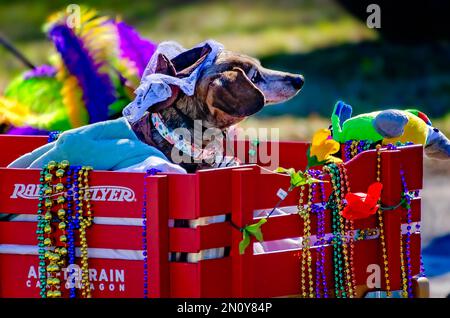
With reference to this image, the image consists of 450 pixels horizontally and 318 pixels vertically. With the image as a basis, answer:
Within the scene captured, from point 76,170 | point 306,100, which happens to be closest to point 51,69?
point 76,170

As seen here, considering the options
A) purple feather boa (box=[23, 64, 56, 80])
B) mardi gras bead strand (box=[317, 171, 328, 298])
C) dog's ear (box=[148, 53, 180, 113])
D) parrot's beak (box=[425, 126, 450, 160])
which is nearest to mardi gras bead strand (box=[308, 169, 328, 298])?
mardi gras bead strand (box=[317, 171, 328, 298])

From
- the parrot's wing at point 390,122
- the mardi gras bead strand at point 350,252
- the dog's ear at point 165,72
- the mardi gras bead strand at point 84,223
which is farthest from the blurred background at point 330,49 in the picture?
the mardi gras bead strand at point 84,223

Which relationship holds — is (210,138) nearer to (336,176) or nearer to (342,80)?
(336,176)

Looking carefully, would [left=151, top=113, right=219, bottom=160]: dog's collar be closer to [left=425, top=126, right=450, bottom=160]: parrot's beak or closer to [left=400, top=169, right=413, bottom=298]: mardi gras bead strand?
[left=400, top=169, right=413, bottom=298]: mardi gras bead strand

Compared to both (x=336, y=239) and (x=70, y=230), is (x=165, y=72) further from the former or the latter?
(x=336, y=239)

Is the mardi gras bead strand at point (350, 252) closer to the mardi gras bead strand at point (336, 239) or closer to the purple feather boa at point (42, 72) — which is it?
the mardi gras bead strand at point (336, 239)

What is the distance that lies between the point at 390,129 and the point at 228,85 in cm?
56

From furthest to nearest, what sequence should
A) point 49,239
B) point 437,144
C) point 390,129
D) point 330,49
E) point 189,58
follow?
point 330,49
point 437,144
point 189,58
point 390,129
point 49,239

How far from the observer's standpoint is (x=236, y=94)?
3121 mm

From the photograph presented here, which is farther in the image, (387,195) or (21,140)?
(21,140)

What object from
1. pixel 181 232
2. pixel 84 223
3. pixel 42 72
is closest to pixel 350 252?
pixel 181 232

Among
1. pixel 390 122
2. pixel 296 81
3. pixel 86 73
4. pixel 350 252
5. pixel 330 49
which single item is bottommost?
pixel 350 252

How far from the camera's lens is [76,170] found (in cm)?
291

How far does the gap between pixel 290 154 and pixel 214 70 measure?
2.09ft
